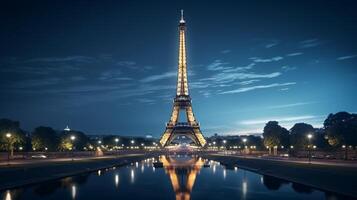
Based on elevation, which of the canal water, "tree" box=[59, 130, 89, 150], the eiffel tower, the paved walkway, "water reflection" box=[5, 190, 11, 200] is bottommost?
the canal water

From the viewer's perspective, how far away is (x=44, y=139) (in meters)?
93.4

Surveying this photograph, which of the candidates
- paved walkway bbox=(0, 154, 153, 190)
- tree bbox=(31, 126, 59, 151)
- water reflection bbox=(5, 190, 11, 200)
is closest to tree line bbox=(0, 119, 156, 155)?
tree bbox=(31, 126, 59, 151)

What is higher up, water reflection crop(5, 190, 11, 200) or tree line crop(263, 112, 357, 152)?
tree line crop(263, 112, 357, 152)

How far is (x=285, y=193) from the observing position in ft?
127

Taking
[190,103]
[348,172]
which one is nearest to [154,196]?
[348,172]

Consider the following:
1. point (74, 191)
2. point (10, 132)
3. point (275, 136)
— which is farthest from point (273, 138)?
point (74, 191)

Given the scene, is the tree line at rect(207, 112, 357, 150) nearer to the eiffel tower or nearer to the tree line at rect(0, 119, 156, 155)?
the tree line at rect(0, 119, 156, 155)

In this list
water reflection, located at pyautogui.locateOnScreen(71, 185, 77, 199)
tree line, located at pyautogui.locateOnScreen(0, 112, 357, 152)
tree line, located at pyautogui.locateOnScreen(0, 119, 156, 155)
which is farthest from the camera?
tree line, located at pyautogui.locateOnScreen(0, 119, 156, 155)

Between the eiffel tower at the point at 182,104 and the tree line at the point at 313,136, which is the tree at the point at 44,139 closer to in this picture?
A: the tree line at the point at 313,136

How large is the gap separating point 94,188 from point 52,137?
59821 mm

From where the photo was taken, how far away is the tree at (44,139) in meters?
92.6

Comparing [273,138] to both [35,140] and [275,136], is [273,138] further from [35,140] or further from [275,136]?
[35,140]

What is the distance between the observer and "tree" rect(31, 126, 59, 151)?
3647 inches

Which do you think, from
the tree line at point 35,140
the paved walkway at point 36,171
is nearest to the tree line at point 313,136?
the paved walkway at point 36,171
